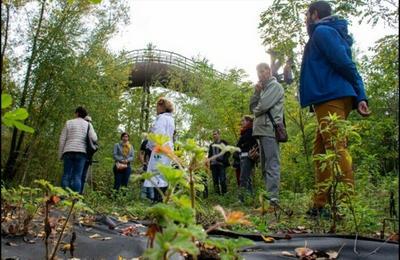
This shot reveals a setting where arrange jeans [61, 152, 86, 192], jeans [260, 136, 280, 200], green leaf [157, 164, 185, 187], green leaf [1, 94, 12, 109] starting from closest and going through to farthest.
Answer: green leaf [1, 94, 12, 109]
green leaf [157, 164, 185, 187]
jeans [260, 136, 280, 200]
jeans [61, 152, 86, 192]

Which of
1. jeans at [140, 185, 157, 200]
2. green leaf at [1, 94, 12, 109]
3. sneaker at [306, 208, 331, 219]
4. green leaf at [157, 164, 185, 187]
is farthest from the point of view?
jeans at [140, 185, 157, 200]

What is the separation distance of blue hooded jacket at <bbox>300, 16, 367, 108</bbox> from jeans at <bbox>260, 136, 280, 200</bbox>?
43.8 inches

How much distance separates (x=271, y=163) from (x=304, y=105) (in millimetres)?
1095

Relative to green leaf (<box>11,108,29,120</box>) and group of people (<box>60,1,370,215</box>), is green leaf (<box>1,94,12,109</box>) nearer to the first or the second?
green leaf (<box>11,108,29,120</box>)

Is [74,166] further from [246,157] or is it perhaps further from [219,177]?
[219,177]

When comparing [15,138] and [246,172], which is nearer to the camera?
[246,172]

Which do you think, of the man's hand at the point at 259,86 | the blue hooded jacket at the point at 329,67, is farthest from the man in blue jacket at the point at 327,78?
→ the man's hand at the point at 259,86

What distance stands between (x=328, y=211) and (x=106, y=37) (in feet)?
22.7

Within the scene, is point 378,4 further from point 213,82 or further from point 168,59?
point 168,59

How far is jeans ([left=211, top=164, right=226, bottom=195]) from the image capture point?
7520 mm

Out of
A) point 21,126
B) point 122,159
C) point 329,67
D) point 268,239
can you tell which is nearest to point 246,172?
point 122,159

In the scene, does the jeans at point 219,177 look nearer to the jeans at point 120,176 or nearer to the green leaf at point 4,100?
the jeans at point 120,176

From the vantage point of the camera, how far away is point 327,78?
2.90m

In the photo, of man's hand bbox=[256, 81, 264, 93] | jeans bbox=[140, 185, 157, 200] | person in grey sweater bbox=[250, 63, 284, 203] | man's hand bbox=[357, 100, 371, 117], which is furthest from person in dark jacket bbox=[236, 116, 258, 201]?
man's hand bbox=[357, 100, 371, 117]
